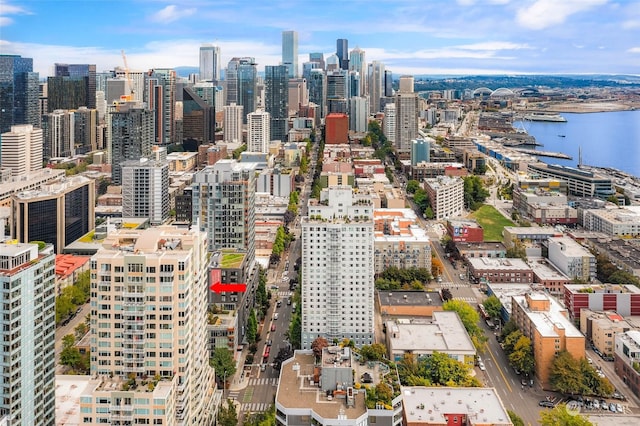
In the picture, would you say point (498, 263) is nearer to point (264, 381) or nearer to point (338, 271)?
point (338, 271)

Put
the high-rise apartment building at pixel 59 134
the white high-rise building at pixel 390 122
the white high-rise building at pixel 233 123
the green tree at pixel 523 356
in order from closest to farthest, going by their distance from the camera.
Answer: the green tree at pixel 523 356 < the high-rise apartment building at pixel 59 134 < the white high-rise building at pixel 390 122 < the white high-rise building at pixel 233 123

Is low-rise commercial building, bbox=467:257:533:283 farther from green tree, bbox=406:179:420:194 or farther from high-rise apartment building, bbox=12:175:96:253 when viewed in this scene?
high-rise apartment building, bbox=12:175:96:253

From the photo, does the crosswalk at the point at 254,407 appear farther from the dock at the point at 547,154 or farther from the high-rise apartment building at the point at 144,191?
the dock at the point at 547,154

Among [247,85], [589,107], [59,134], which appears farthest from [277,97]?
[589,107]

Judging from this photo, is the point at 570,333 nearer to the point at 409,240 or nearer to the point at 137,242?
the point at 409,240

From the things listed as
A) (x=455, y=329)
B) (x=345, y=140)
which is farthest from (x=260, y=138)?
(x=455, y=329)

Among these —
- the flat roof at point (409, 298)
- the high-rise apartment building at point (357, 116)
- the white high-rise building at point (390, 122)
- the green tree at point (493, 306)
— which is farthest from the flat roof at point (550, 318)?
the high-rise apartment building at point (357, 116)
